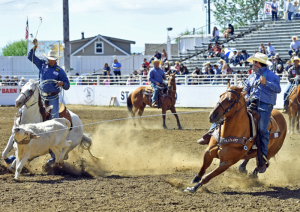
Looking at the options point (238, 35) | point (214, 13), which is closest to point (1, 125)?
point (238, 35)

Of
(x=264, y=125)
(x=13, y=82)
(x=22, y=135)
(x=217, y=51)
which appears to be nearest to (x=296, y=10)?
(x=217, y=51)

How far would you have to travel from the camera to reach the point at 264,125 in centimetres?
644

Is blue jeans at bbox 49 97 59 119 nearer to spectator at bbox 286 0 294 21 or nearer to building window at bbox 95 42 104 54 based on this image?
spectator at bbox 286 0 294 21

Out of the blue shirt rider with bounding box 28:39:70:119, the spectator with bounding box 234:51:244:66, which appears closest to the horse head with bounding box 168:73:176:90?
the blue shirt rider with bounding box 28:39:70:119

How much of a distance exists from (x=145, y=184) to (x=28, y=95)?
251cm

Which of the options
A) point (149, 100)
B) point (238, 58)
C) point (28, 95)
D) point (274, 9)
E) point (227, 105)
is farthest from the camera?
point (274, 9)

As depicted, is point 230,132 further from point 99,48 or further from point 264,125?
point 99,48

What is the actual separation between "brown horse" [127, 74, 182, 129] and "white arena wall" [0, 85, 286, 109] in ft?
19.4

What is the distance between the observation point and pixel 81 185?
Answer: 6.30 metres

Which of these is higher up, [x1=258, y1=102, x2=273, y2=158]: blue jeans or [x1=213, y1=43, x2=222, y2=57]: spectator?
[x1=213, y1=43, x2=222, y2=57]: spectator

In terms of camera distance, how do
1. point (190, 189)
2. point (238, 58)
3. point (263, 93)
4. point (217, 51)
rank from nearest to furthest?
point (190, 189), point (263, 93), point (238, 58), point (217, 51)

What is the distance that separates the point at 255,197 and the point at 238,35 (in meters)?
24.1

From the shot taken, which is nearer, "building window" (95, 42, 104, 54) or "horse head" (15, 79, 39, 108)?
"horse head" (15, 79, 39, 108)

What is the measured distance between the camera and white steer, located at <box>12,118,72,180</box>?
652 centimetres
